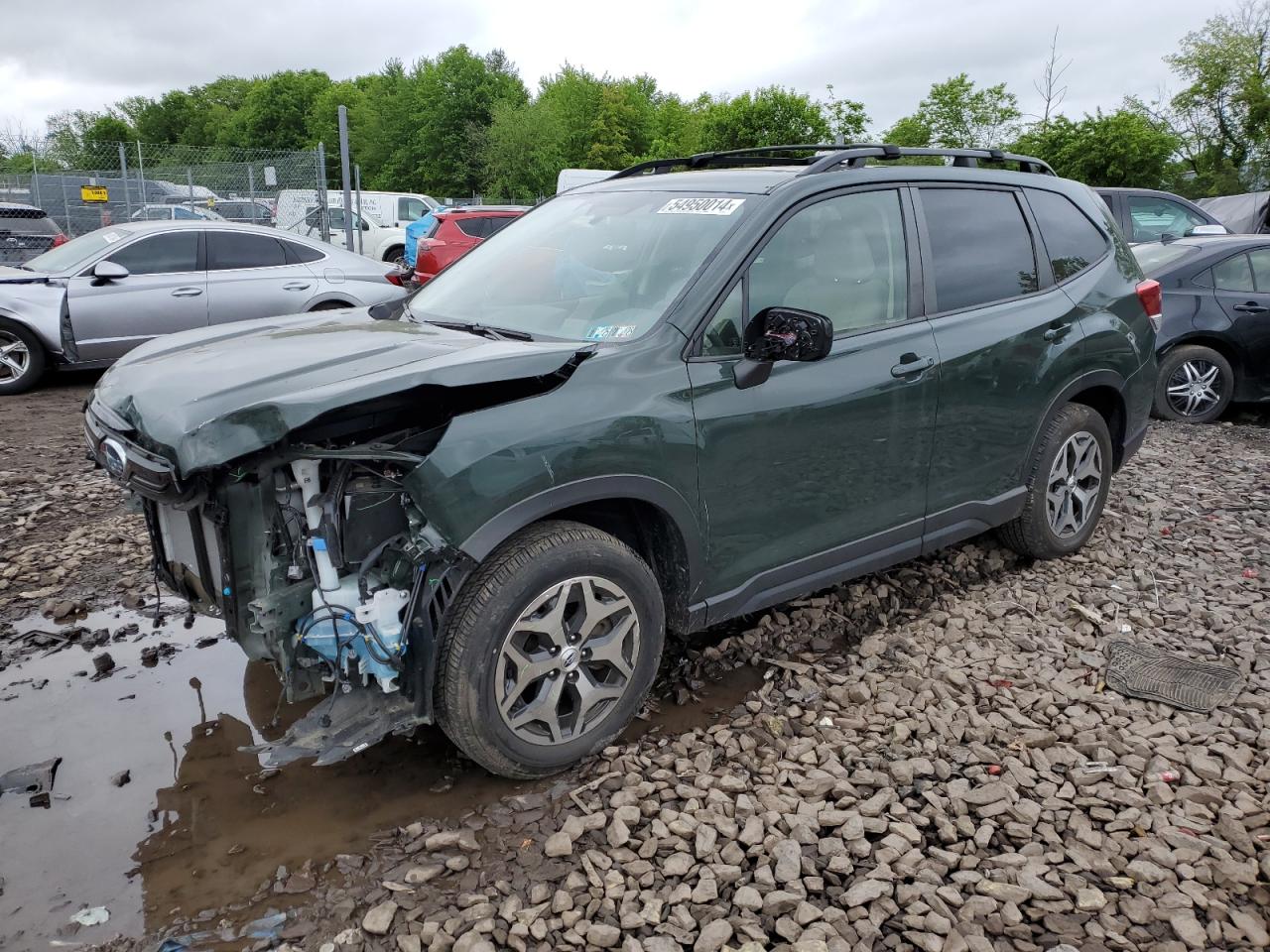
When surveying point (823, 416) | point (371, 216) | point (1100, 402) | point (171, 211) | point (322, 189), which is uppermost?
point (322, 189)

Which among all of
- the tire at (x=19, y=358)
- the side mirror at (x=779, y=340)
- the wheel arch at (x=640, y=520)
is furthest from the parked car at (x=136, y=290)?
the side mirror at (x=779, y=340)

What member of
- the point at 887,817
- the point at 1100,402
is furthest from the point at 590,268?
the point at 1100,402

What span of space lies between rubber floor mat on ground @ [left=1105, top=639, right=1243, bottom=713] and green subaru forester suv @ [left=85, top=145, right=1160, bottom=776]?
2.63 ft

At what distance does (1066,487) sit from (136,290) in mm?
8388

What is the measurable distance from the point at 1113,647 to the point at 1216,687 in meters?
0.42

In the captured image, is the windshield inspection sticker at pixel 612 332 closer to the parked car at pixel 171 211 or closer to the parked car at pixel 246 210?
the parked car at pixel 171 211

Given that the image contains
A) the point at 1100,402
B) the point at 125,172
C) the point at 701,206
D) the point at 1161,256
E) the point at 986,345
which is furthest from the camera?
the point at 125,172

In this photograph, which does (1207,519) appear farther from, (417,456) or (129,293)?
(129,293)

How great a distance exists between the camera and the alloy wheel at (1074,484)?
4609 millimetres

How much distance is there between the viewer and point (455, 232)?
54.5 feet

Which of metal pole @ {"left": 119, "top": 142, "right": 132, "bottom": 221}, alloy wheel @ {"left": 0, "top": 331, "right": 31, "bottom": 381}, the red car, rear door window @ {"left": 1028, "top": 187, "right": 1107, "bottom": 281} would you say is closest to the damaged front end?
rear door window @ {"left": 1028, "top": 187, "right": 1107, "bottom": 281}

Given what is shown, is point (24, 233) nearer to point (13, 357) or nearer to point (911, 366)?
point (13, 357)

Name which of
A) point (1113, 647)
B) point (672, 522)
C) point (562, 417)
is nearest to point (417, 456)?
point (562, 417)

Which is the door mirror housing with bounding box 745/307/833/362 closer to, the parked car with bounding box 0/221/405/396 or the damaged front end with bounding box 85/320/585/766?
the damaged front end with bounding box 85/320/585/766
